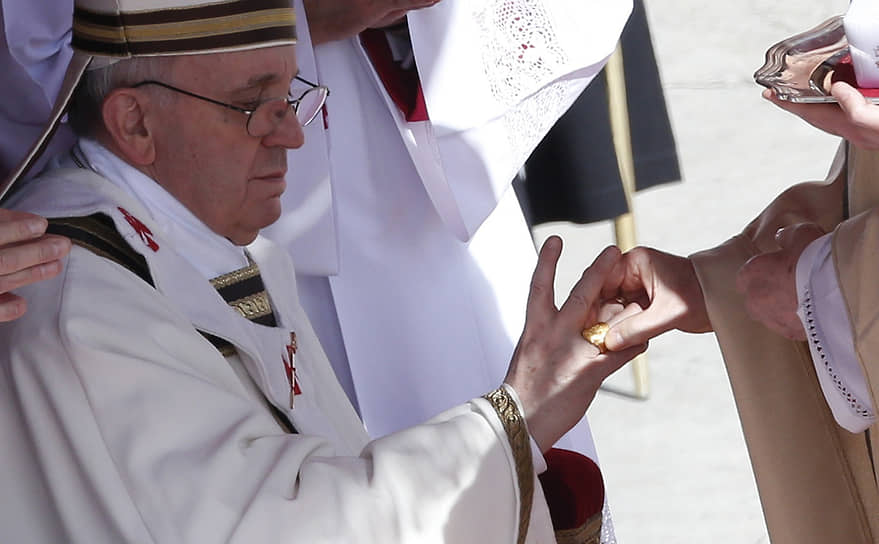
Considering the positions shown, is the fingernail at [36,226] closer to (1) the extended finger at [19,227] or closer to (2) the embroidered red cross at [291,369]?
(1) the extended finger at [19,227]

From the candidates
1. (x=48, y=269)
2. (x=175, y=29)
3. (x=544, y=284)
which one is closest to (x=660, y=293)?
(x=544, y=284)

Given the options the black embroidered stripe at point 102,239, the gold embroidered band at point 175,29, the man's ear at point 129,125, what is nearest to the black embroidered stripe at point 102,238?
the black embroidered stripe at point 102,239

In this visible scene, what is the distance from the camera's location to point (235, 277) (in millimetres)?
1879

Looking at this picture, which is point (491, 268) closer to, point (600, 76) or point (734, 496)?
point (600, 76)

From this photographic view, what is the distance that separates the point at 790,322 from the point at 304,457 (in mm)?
633

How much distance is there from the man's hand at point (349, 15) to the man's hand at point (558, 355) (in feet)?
1.64

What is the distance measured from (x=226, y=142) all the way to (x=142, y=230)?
16 cm

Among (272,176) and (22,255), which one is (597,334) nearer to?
(272,176)

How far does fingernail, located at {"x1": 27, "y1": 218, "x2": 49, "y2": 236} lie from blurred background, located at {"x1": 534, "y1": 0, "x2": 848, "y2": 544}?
216cm

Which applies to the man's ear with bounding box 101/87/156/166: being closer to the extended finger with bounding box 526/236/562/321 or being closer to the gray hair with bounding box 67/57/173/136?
the gray hair with bounding box 67/57/173/136

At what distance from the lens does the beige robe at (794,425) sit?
195 cm

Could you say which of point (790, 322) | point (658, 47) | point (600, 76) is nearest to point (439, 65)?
point (790, 322)

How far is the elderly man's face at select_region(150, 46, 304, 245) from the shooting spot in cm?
179

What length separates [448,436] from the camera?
173 cm
